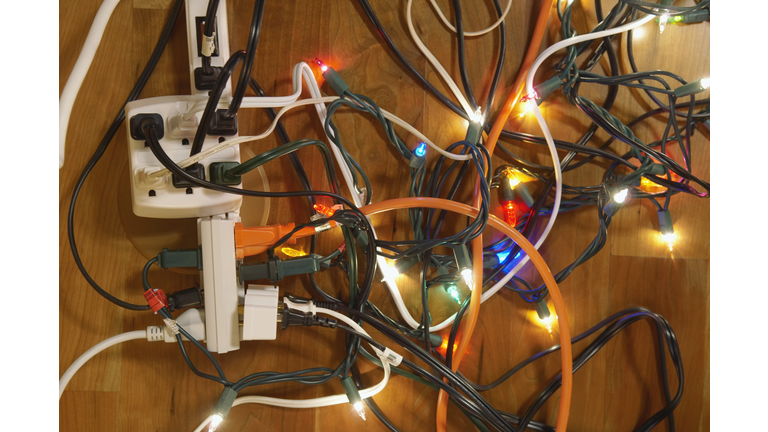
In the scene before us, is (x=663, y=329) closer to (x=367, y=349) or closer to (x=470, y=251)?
(x=470, y=251)

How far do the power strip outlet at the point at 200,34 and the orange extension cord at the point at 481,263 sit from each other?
1.71 ft

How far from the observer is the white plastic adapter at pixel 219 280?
70cm

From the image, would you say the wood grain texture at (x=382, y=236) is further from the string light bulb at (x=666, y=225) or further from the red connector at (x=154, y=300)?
the red connector at (x=154, y=300)

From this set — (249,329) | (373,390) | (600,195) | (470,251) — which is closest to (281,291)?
(249,329)

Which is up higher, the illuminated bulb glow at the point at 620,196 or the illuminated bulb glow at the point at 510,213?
the illuminated bulb glow at the point at 620,196

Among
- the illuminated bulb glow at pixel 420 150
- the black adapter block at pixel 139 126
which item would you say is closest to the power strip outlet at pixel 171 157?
the black adapter block at pixel 139 126

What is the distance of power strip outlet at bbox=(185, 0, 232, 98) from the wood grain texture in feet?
0.34

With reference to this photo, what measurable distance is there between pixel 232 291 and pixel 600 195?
741mm

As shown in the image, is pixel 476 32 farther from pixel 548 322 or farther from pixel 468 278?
pixel 548 322

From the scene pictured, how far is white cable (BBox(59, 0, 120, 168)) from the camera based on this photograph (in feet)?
2.34

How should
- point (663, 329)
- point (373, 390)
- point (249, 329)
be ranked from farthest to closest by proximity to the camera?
point (663, 329) → point (373, 390) → point (249, 329)

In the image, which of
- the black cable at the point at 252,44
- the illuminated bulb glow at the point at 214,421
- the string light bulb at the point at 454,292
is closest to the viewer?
the black cable at the point at 252,44

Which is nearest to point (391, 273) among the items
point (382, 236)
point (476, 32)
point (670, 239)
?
point (382, 236)

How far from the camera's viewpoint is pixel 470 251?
34.2 inches
